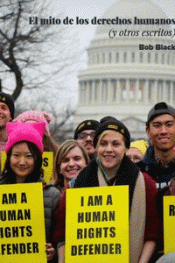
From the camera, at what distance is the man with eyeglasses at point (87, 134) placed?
32.4 feet

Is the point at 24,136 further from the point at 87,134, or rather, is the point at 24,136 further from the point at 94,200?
the point at 87,134

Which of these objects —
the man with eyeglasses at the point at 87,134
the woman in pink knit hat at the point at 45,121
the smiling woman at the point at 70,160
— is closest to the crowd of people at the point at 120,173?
the smiling woman at the point at 70,160

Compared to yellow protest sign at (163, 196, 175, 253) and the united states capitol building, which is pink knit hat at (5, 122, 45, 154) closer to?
yellow protest sign at (163, 196, 175, 253)

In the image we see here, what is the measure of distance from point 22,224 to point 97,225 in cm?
65

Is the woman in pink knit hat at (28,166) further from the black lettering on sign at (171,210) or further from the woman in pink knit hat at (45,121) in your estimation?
the woman in pink knit hat at (45,121)

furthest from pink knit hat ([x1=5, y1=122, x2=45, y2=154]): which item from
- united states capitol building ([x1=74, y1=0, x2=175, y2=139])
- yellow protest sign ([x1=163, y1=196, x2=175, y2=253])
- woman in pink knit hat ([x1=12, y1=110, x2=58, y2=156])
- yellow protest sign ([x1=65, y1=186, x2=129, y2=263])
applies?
united states capitol building ([x1=74, y1=0, x2=175, y2=139])

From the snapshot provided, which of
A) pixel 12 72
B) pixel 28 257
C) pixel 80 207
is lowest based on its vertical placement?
pixel 28 257

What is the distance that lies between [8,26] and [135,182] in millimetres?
15077

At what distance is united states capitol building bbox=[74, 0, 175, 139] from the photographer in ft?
367

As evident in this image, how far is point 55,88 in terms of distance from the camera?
2444 centimetres

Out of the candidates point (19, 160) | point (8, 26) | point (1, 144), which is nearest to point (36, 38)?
point (8, 26)

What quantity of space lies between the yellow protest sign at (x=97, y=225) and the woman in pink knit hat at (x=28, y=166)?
402 mm

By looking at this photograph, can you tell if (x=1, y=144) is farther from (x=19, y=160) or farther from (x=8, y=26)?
(x=8, y=26)

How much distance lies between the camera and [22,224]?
22.1ft
